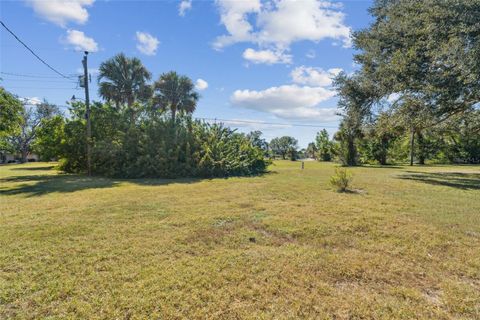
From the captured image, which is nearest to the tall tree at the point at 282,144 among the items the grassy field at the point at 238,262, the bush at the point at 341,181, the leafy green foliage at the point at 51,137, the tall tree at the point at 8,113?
the leafy green foliage at the point at 51,137

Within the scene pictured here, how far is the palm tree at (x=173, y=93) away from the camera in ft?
80.0

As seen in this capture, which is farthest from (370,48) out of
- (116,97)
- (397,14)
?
(116,97)

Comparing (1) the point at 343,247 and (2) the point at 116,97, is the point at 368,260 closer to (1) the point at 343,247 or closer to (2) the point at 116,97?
(1) the point at 343,247

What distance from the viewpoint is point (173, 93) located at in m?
24.4

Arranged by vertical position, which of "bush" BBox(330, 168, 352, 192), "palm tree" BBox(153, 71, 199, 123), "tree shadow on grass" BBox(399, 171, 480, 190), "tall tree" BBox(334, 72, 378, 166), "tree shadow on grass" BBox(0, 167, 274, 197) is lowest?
"tree shadow on grass" BBox(399, 171, 480, 190)

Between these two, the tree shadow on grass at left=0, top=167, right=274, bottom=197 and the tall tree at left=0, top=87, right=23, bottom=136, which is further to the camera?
the tall tree at left=0, top=87, right=23, bottom=136

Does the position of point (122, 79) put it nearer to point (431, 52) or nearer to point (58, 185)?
point (58, 185)

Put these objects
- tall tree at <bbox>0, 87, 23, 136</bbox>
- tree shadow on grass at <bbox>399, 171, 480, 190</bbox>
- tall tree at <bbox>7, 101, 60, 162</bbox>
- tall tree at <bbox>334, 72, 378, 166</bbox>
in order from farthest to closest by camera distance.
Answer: tall tree at <bbox>7, 101, 60, 162</bbox> < tall tree at <bbox>334, 72, 378, 166</bbox> < tall tree at <bbox>0, 87, 23, 136</bbox> < tree shadow on grass at <bbox>399, 171, 480, 190</bbox>

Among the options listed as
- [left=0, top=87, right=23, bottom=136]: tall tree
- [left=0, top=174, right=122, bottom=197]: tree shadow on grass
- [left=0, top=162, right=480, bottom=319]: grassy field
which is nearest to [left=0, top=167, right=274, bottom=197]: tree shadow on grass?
[left=0, top=174, right=122, bottom=197]: tree shadow on grass

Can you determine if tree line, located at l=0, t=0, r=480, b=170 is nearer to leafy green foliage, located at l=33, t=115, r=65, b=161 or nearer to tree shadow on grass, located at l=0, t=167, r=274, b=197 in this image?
leafy green foliage, located at l=33, t=115, r=65, b=161

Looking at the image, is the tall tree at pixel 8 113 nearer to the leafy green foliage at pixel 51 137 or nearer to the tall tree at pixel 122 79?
the leafy green foliage at pixel 51 137

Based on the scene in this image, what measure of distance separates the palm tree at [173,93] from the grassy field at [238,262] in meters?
19.5

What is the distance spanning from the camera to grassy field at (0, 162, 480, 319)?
8.05 feet

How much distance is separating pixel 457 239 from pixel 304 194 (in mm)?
4194
